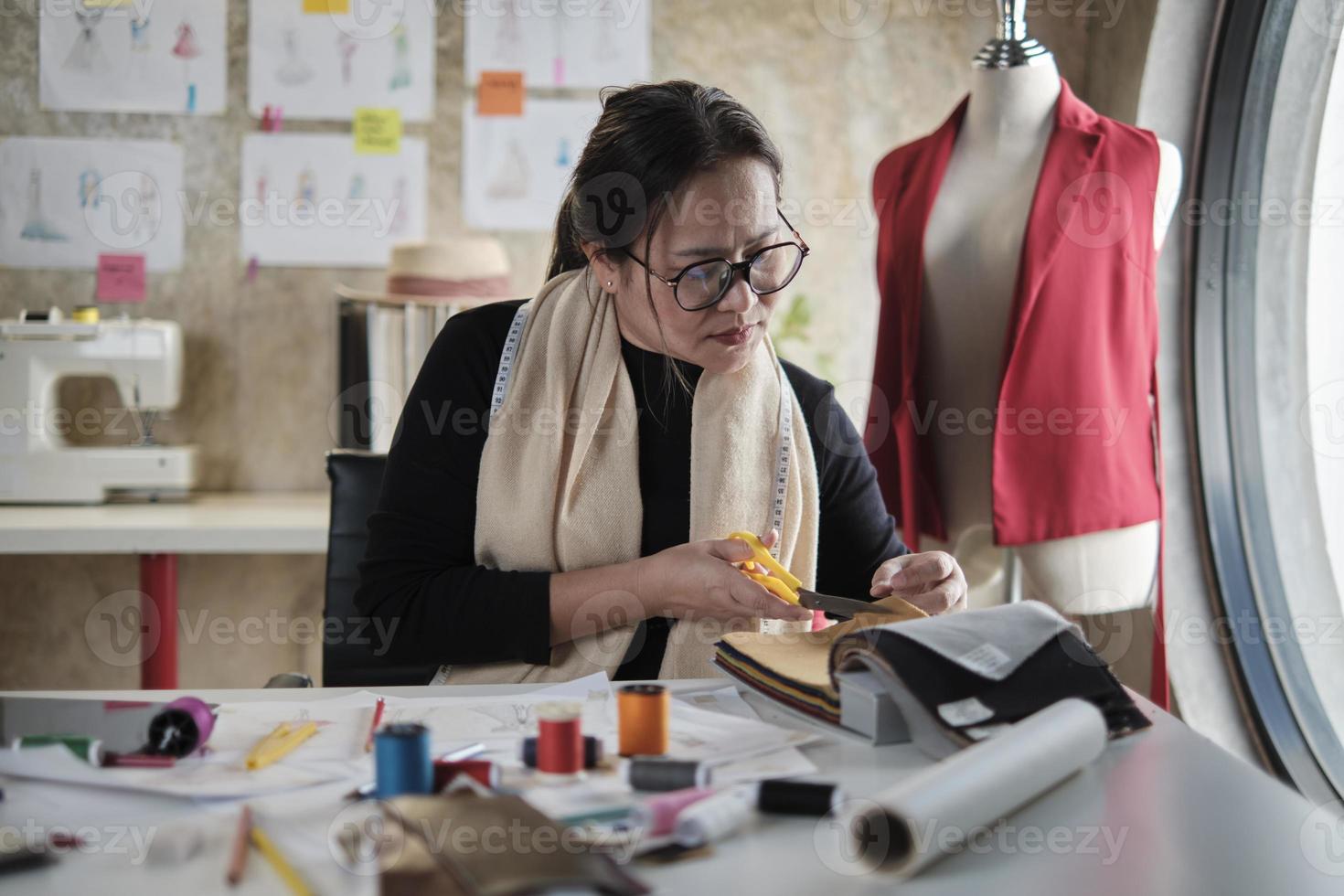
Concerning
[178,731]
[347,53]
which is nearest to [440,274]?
[347,53]

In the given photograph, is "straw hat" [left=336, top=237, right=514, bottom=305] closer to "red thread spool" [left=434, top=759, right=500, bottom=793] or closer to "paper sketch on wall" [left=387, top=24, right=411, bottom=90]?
"paper sketch on wall" [left=387, top=24, right=411, bottom=90]

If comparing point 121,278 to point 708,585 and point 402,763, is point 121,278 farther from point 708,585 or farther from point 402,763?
point 402,763

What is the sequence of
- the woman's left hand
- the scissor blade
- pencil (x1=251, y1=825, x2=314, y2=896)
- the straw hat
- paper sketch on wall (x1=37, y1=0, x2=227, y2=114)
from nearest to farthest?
pencil (x1=251, y1=825, x2=314, y2=896)
the scissor blade
the woman's left hand
the straw hat
paper sketch on wall (x1=37, y1=0, x2=227, y2=114)

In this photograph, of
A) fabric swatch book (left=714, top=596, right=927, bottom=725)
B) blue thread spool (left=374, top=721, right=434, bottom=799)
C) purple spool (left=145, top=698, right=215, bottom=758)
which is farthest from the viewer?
fabric swatch book (left=714, top=596, right=927, bottom=725)

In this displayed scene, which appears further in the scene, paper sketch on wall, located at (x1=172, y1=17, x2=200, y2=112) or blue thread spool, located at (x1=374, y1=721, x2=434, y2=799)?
paper sketch on wall, located at (x1=172, y1=17, x2=200, y2=112)

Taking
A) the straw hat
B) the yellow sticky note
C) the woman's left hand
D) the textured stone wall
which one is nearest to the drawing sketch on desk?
the woman's left hand

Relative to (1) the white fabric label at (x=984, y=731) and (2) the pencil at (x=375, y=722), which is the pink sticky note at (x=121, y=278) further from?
(1) the white fabric label at (x=984, y=731)

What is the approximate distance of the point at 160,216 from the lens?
2791 mm

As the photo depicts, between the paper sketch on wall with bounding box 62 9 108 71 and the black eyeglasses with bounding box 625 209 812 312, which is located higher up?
the paper sketch on wall with bounding box 62 9 108 71

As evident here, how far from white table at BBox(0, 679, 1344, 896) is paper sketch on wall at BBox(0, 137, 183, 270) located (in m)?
2.25

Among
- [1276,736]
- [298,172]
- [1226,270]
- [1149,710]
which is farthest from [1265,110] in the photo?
[298,172]

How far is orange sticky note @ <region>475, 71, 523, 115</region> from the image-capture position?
9.28 ft

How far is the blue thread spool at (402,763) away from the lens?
0.79m

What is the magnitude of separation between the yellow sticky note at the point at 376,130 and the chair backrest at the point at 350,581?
1.45 metres
